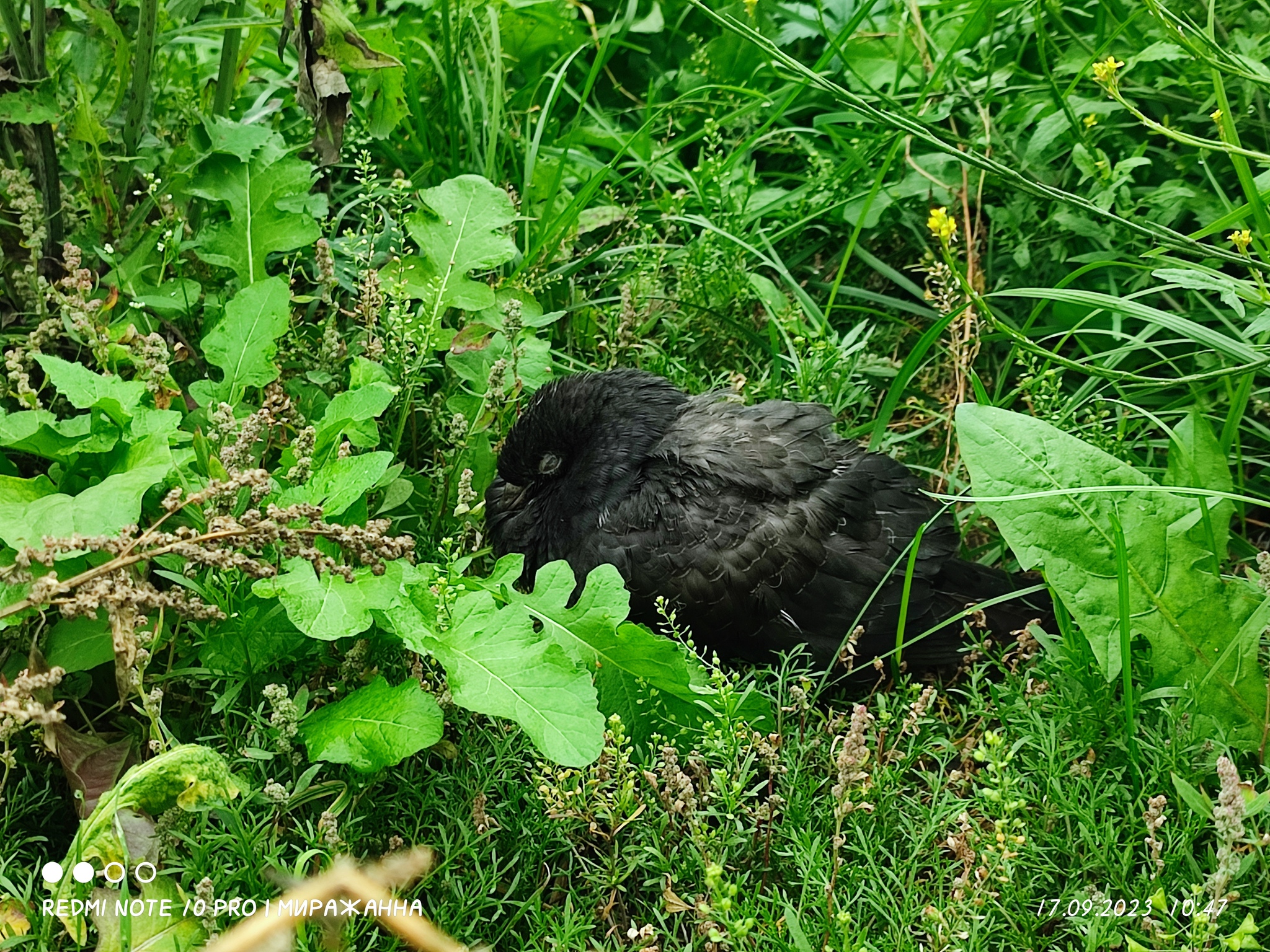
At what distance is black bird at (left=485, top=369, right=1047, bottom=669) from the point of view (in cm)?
303

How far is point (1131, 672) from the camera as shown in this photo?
2.54 metres

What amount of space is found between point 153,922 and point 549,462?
61.4 inches

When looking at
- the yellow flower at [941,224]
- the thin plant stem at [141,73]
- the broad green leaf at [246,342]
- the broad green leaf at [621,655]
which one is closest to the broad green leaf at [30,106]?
the thin plant stem at [141,73]

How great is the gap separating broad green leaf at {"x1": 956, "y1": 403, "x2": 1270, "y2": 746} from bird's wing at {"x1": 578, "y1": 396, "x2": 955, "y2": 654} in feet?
1.52

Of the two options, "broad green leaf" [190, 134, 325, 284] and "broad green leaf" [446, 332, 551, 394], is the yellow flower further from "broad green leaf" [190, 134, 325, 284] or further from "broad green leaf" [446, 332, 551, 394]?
"broad green leaf" [190, 134, 325, 284]

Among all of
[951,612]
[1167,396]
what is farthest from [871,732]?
[1167,396]

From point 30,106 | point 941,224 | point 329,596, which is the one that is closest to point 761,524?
point 941,224

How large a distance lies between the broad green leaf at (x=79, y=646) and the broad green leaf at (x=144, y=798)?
0.34 metres

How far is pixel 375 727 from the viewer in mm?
2312

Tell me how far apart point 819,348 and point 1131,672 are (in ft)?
4.24

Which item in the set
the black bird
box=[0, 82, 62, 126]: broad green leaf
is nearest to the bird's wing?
the black bird

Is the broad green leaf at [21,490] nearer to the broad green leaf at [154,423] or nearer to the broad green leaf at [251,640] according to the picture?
the broad green leaf at [154,423]

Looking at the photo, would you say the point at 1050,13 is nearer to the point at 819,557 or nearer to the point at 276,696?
the point at 819,557

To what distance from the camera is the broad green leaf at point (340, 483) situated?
8.25ft
